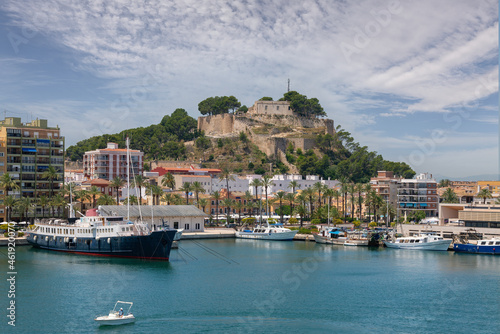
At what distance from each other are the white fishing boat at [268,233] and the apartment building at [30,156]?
32.6 m

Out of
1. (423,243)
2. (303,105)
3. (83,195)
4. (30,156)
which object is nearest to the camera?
(423,243)

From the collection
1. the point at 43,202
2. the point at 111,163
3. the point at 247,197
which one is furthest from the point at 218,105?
the point at 43,202

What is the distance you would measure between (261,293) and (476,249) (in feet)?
125

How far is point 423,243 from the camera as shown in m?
75.0

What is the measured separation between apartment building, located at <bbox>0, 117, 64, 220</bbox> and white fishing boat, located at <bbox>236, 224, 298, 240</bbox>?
32644 millimetres

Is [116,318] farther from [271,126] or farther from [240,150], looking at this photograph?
[271,126]

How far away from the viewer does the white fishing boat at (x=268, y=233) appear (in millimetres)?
87062

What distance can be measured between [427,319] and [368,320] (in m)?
3.98

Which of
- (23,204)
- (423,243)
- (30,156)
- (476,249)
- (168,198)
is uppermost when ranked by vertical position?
(30,156)

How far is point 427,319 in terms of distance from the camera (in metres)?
37.8

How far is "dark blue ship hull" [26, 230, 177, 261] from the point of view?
61438 millimetres

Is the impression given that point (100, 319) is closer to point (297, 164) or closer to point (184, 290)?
point (184, 290)

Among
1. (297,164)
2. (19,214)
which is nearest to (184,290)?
(19,214)

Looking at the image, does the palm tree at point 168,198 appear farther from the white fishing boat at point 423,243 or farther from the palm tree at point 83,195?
the white fishing boat at point 423,243
